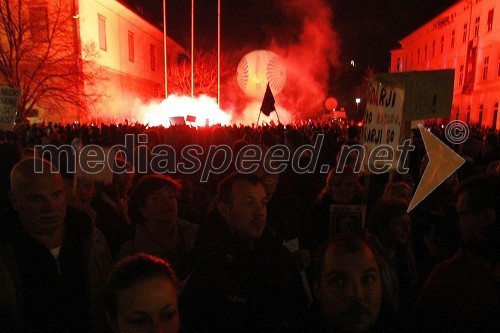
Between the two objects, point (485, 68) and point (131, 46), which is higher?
point (131, 46)

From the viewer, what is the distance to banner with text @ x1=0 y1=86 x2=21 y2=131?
798cm

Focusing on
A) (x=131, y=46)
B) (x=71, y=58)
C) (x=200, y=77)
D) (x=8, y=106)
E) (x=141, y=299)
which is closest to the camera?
(x=141, y=299)

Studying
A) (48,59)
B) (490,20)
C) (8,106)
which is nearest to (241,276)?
(8,106)

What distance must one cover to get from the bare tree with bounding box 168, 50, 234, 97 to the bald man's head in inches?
1335

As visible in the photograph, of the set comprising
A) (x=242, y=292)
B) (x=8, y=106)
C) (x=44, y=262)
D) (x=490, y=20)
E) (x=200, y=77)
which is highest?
(x=490, y=20)

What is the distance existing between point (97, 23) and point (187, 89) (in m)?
11.0

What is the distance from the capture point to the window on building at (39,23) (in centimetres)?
2164

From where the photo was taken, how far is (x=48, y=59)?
21891 millimetres

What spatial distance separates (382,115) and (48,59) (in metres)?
22.1

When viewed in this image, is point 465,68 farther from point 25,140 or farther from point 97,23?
point 25,140

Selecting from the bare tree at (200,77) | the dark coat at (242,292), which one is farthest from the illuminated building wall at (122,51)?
the dark coat at (242,292)

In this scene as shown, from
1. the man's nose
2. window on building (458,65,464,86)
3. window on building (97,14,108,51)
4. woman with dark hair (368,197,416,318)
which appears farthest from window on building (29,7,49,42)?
window on building (458,65,464,86)

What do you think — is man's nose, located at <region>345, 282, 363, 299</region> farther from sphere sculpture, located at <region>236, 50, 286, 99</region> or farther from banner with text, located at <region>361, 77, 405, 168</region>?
sphere sculpture, located at <region>236, 50, 286, 99</region>

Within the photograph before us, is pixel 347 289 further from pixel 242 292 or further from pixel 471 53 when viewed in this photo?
pixel 471 53
